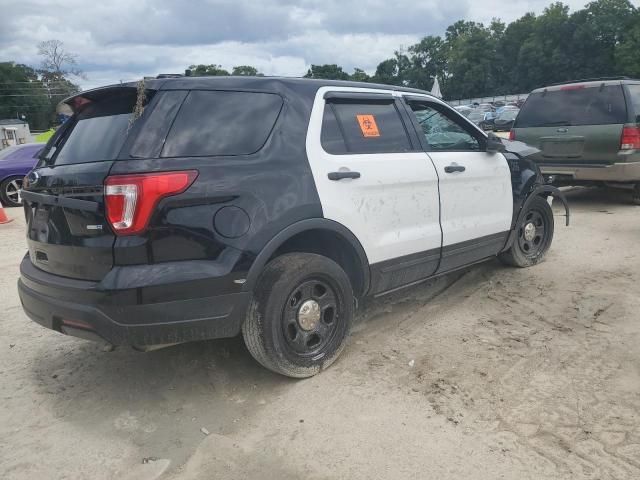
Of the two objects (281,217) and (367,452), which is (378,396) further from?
(281,217)

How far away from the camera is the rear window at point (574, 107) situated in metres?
7.61

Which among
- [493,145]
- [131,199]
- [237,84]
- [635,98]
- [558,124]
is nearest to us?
[131,199]

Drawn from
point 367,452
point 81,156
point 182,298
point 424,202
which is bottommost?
point 367,452

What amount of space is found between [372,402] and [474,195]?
6.85 ft

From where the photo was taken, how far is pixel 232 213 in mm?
2863

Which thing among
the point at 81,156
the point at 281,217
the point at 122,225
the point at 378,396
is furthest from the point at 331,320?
the point at 81,156

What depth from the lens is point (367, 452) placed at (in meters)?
2.64

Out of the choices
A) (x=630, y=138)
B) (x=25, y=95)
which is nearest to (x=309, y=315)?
(x=630, y=138)

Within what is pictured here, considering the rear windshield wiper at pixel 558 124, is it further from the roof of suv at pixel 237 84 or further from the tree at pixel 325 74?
the roof of suv at pixel 237 84

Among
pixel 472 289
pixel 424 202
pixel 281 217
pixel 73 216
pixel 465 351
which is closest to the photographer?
pixel 73 216

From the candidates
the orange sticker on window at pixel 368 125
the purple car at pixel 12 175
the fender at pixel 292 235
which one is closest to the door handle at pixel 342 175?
the fender at pixel 292 235

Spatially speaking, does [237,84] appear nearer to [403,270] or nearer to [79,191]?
[79,191]

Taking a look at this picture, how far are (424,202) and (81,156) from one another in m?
2.31

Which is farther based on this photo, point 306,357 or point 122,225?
point 306,357
